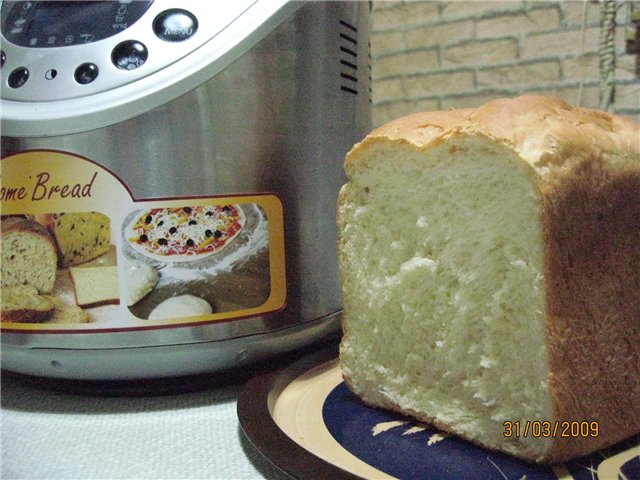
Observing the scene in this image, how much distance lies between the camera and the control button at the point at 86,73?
68 cm

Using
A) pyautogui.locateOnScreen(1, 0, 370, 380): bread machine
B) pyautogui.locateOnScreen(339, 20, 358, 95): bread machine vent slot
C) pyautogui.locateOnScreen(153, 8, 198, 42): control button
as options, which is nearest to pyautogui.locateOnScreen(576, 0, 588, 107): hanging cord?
pyautogui.locateOnScreen(339, 20, 358, 95): bread machine vent slot

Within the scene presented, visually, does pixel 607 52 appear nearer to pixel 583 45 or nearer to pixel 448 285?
pixel 583 45

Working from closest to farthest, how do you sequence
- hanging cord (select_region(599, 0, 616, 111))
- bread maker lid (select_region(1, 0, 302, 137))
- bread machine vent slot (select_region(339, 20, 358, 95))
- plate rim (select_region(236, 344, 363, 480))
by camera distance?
plate rim (select_region(236, 344, 363, 480)) < bread maker lid (select_region(1, 0, 302, 137)) < bread machine vent slot (select_region(339, 20, 358, 95)) < hanging cord (select_region(599, 0, 616, 111))

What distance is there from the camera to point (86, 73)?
680 mm

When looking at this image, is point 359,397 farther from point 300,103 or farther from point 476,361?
point 300,103

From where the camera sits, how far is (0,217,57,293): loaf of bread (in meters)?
0.68

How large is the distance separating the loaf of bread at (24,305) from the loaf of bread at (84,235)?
67 mm

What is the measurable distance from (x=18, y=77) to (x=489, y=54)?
176cm

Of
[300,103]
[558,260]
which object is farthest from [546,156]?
[300,103]

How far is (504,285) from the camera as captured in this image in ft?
1.87

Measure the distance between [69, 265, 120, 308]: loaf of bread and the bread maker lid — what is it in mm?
165

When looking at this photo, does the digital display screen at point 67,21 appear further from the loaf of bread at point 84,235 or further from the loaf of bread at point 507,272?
the loaf of bread at point 507,272

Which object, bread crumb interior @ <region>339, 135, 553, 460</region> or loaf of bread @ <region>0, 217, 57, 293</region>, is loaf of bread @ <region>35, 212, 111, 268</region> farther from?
bread crumb interior @ <region>339, 135, 553, 460</region>
